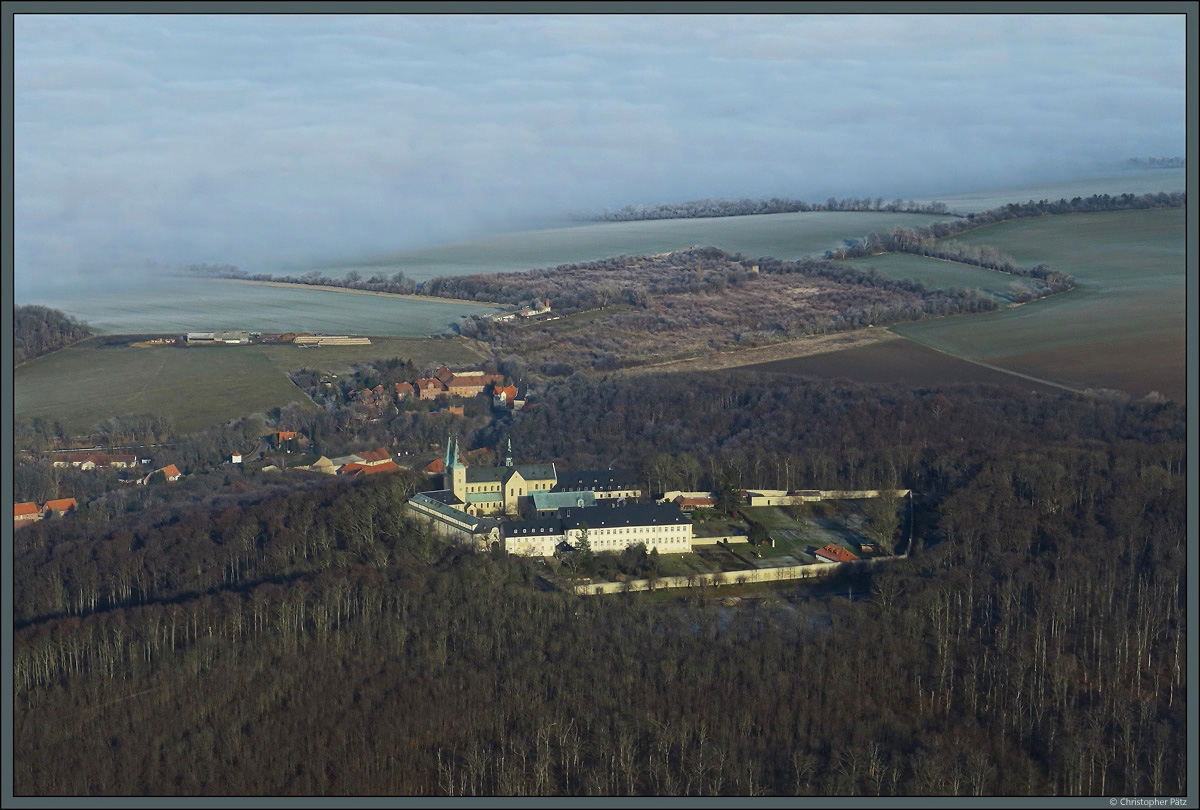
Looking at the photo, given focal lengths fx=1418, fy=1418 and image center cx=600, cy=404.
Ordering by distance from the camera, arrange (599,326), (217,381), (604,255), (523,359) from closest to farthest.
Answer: (217,381), (523,359), (599,326), (604,255)

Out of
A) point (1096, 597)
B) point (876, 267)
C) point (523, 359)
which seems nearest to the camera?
point (1096, 597)

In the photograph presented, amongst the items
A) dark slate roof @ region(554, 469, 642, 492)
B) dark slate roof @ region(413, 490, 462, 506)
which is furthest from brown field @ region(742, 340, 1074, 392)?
dark slate roof @ region(413, 490, 462, 506)

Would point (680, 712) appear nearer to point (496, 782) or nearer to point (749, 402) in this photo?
point (496, 782)

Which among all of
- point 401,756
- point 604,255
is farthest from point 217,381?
point 604,255

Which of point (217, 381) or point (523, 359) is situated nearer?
point (217, 381)

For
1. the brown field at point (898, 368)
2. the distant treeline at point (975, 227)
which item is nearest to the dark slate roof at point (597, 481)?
the brown field at point (898, 368)

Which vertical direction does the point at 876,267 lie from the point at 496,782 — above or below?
above

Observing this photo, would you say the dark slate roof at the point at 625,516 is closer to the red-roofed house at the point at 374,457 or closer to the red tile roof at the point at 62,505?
the red-roofed house at the point at 374,457
